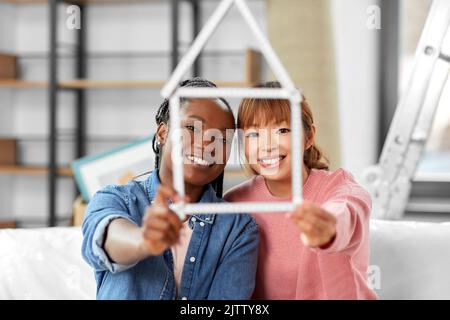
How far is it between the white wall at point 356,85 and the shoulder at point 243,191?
1519mm

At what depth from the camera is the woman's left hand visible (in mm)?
444

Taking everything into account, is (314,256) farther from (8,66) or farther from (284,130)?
(8,66)

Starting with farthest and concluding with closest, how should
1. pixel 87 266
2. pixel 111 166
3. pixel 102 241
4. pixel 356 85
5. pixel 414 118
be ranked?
pixel 356 85 < pixel 111 166 < pixel 414 118 < pixel 87 266 < pixel 102 241

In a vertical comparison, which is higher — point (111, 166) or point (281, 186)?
point (281, 186)

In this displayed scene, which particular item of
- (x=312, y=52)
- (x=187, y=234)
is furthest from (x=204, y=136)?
(x=312, y=52)

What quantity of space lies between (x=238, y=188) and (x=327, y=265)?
0.51 feet

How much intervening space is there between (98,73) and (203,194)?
1.98m

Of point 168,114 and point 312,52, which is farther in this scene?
point 312,52

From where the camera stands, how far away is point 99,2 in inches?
98.7

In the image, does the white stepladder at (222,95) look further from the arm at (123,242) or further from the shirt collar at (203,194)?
the shirt collar at (203,194)

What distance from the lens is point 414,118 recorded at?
1293 millimetres

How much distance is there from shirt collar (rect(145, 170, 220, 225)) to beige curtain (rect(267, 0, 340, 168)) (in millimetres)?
1414

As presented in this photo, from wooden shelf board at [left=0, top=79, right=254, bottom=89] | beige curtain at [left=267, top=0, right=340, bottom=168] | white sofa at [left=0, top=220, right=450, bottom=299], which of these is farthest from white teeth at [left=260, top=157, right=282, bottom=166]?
wooden shelf board at [left=0, top=79, right=254, bottom=89]
